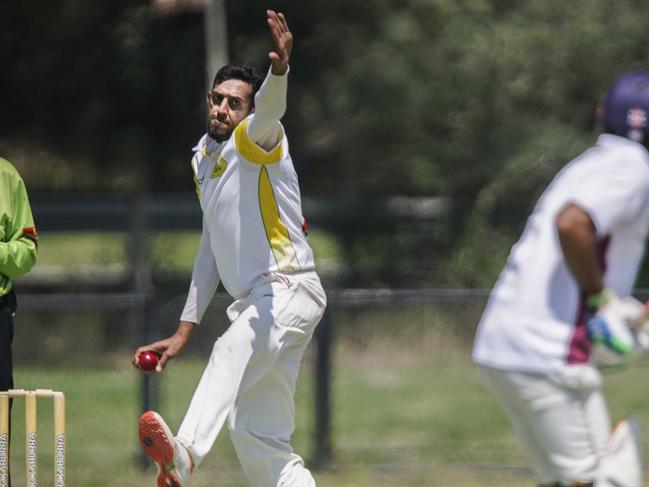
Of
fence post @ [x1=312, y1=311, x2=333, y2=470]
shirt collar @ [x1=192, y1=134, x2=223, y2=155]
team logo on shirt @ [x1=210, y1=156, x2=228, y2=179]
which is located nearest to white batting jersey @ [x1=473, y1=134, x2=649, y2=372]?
team logo on shirt @ [x1=210, y1=156, x2=228, y2=179]

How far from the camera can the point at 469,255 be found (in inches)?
481

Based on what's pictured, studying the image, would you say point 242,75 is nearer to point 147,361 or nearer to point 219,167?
point 219,167

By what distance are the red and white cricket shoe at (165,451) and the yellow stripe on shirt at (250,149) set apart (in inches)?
42.9

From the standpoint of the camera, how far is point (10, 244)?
5.89 m

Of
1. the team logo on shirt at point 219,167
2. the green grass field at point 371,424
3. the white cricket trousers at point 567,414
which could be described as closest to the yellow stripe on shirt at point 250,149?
the team logo on shirt at point 219,167

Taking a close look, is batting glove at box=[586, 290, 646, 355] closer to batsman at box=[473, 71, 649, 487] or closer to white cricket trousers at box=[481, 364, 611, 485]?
batsman at box=[473, 71, 649, 487]

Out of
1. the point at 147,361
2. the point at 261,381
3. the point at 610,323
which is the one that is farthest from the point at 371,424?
the point at 610,323

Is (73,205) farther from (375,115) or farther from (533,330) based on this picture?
(533,330)

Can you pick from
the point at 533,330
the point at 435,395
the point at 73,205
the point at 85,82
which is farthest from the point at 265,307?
the point at 85,82

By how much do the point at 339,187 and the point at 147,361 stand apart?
908 centimetres

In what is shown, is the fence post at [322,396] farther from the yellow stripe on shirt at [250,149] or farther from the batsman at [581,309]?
the batsman at [581,309]

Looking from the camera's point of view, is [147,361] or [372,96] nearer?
[147,361]

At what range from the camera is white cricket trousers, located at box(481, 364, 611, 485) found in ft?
13.6

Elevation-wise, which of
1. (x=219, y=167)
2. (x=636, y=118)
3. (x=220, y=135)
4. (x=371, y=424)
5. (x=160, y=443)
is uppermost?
(x=636, y=118)
